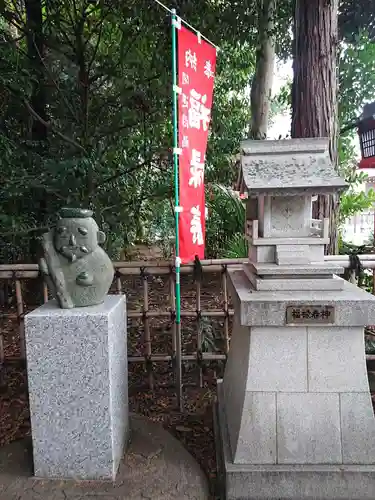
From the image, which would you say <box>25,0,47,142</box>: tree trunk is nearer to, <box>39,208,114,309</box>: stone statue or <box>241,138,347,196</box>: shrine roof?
<box>39,208,114,309</box>: stone statue

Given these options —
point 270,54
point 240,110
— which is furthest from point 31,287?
point 270,54

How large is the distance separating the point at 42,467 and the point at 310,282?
2053 mm

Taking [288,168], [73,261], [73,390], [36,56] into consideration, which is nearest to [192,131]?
[288,168]

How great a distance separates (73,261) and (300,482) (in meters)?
1.96

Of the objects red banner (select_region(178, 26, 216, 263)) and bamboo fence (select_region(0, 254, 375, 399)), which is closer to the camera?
red banner (select_region(178, 26, 216, 263))

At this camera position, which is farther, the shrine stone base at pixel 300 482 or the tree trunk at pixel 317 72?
the tree trunk at pixel 317 72

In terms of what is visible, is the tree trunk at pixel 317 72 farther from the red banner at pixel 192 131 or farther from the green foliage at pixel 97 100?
the green foliage at pixel 97 100

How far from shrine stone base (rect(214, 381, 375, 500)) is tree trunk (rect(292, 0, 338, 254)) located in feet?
7.49

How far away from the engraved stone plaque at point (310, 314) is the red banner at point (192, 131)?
1113 millimetres

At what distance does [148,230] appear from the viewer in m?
10.7

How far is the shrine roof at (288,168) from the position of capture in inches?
87.6

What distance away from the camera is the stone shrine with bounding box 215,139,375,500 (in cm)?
223

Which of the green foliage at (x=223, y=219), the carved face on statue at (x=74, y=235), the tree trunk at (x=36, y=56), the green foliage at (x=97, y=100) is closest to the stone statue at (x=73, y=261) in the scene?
the carved face on statue at (x=74, y=235)

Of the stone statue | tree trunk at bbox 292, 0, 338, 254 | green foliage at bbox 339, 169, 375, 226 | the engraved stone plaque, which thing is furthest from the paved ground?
green foliage at bbox 339, 169, 375, 226
